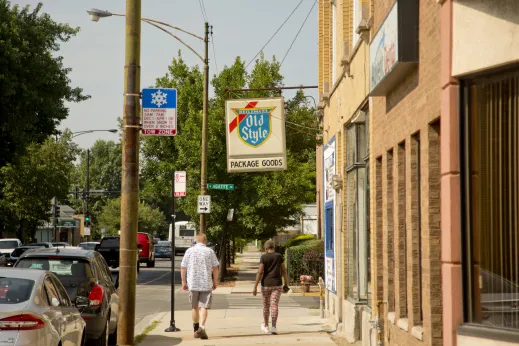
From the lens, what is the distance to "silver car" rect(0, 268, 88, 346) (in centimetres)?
927

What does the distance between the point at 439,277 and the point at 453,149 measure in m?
1.63

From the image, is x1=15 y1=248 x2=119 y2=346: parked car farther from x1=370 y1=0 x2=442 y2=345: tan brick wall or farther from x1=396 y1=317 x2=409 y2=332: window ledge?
x1=396 y1=317 x2=409 y2=332: window ledge

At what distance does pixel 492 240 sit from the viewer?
8836mm

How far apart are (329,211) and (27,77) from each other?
880 inches

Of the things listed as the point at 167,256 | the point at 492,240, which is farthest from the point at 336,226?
the point at 167,256

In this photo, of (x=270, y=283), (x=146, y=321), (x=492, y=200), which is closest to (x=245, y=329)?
(x=270, y=283)

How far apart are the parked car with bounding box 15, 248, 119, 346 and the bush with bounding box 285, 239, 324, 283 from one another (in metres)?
19.4

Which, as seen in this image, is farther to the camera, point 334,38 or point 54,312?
point 334,38

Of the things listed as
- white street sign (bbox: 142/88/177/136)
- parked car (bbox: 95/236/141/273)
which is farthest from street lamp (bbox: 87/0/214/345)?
parked car (bbox: 95/236/141/273)

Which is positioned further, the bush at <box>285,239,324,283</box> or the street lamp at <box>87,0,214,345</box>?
the bush at <box>285,239,324,283</box>

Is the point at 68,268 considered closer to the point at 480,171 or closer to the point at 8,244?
the point at 480,171

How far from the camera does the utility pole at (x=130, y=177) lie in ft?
47.7

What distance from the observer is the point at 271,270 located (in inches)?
738

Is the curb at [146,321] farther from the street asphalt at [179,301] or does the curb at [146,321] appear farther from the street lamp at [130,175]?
the street lamp at [130,175]
